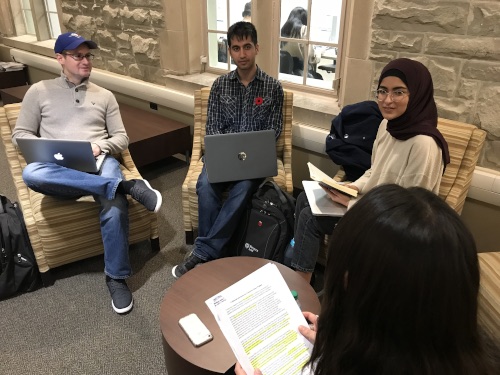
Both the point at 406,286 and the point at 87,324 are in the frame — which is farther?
the point at 87,324

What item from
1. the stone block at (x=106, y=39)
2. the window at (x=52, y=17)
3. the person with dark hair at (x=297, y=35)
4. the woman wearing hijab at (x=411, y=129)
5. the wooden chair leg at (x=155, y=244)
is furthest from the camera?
the window at (x=52, y=17)

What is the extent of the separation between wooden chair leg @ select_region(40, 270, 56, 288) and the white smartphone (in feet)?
3.46

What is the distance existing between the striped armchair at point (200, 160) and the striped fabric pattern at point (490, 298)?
3.29ft

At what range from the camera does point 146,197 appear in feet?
6.44

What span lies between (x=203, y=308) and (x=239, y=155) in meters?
0.92

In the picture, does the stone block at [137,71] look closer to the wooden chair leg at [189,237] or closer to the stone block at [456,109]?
the wooden chair leg at [189,237]

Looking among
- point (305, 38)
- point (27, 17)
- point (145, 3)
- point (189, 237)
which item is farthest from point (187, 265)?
point (27, 17)

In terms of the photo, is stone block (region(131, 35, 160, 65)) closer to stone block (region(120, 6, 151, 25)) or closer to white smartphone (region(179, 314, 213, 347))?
stone block (region(120, 6, 151, 25))

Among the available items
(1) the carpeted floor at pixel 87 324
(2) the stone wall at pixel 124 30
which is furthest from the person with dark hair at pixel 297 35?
(1) the carpeted floor at pixel 87 324

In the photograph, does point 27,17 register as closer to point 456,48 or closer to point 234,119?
point 234,119

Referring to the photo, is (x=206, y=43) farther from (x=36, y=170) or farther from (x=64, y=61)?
(x=36, y=170)

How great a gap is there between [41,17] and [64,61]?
3275 mm

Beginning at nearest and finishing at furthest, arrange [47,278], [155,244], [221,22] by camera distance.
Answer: [47,278]
[155,244]
[221,22]

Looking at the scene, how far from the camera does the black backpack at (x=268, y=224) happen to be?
2.01m
